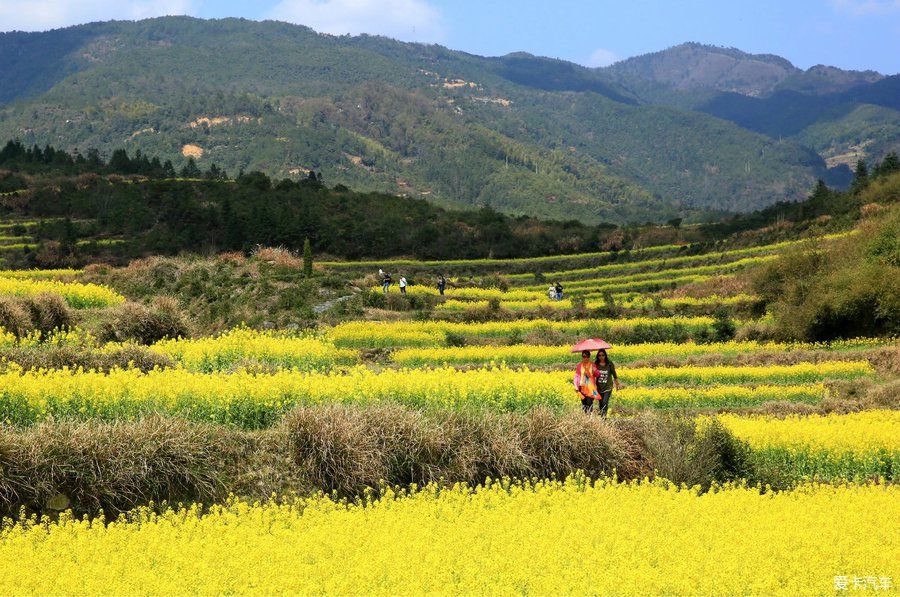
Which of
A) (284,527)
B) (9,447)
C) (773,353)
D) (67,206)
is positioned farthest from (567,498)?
(67,206)

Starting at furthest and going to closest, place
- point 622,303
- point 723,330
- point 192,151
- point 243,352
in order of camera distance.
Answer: point 192,151 < point 622,303 < point 723,330 < point 243,352

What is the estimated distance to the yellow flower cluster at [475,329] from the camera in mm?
31375

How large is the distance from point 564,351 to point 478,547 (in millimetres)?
18904

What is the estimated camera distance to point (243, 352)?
68.3 ft

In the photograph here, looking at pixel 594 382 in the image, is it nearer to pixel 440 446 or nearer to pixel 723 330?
pixel 440 446

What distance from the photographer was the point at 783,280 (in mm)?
39906

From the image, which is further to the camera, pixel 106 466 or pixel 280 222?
pixel 280 222

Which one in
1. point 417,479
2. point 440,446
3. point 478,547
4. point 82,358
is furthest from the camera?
point 82,358

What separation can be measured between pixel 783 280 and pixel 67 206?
209 feet

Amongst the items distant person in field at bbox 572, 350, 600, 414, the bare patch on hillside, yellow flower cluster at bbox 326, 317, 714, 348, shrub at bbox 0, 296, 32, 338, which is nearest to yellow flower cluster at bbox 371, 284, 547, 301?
yellow flower cluster at bbox 326, 317, 714, 348

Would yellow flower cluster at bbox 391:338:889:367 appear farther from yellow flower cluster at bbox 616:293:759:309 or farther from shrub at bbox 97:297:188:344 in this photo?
yellow flower cluster at bbox 616:293:759:309

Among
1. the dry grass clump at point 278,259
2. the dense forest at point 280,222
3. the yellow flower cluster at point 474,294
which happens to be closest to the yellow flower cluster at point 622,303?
the yellow flower cluster at point 474,294

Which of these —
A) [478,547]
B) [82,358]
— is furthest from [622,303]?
[478,547]

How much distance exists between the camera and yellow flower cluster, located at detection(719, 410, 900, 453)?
15.3 metres
